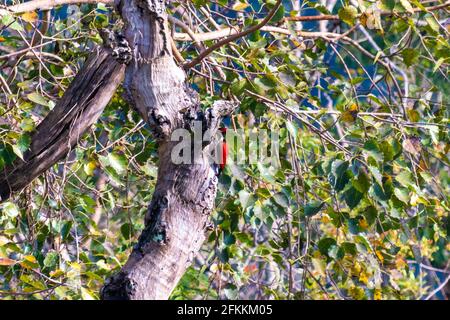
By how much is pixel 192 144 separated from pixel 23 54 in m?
1.08

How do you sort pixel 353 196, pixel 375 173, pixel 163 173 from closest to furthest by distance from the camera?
pixel 163 173
pixel 375 173
pixel 353 196

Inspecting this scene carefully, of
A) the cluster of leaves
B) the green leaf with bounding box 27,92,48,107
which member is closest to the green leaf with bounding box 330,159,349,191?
the cluster of leaves

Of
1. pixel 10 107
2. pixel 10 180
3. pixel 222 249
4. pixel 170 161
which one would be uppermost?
pixel 170 161

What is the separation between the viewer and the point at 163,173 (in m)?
1.83

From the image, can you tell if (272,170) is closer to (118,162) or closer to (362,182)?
(362,182)

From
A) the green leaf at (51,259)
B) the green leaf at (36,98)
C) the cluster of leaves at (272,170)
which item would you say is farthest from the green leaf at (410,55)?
the green leaf at (51,259)

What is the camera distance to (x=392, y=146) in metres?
2.30

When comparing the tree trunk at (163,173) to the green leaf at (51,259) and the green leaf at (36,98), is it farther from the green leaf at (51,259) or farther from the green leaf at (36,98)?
the green leaf at (51,259)

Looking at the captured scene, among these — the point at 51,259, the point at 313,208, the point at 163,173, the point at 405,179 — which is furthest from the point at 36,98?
the point at 405,179

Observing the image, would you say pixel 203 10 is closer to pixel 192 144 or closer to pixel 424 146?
pixel 424 146

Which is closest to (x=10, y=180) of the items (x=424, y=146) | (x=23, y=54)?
(x=23, y=54)

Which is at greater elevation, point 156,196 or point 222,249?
point 156,196

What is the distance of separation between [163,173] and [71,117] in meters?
0.65

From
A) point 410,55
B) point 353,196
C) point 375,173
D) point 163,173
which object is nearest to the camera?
point 163,173
